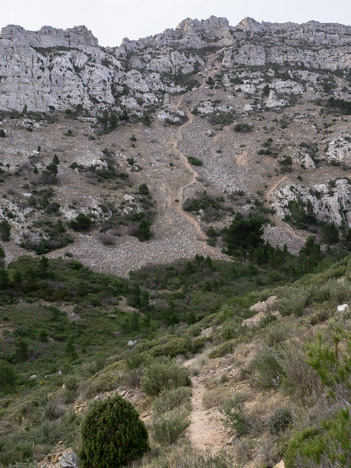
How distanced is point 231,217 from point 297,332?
3188 cm

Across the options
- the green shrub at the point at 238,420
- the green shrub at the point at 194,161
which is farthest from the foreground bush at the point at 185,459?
the green shrub at the point at 194,161

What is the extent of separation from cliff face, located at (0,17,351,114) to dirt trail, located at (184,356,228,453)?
5951 cm

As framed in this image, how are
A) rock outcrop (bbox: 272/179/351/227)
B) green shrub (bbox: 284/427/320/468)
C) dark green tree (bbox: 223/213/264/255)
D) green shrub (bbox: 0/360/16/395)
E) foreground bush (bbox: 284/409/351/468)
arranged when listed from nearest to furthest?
foreground bush (bbox: 284/409/351/468)
green shrub (bbox: 284/427/320/468)
green shrub (bbox: 0/360/16/395)
dark green tree (bbox: 223/213/264/255)
rock outcrop (bbox: 272/179/351/227)

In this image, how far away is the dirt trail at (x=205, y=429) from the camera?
4240 millimetres

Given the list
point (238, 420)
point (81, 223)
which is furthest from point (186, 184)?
point (238, 420)

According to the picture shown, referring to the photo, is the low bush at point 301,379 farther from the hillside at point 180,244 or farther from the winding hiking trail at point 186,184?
the winding hiking trail at point 186,184

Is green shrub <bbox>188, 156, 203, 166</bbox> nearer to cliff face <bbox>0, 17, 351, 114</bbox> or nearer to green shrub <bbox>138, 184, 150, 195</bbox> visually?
green shrub <bbox>138, 184, 150, 195</bbox>

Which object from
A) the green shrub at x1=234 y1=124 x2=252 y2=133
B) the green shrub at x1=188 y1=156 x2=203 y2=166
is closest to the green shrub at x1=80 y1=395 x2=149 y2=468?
the green shrub at x1=188 y1=156 x2=203 y2=166

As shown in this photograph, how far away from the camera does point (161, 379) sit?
6.79 m

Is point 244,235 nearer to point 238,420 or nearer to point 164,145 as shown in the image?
point 164,145

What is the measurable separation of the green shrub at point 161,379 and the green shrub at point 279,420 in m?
3.07

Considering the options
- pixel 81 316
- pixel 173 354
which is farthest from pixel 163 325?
pixel 173 354

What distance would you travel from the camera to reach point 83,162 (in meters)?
42.4

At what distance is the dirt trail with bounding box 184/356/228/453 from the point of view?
424cm
